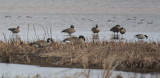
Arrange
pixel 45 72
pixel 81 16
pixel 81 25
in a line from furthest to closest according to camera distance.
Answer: pixel 81 16 < pixel 81 25 < pixel 45 72

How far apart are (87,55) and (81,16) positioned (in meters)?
23.4

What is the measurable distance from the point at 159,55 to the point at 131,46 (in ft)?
5.12

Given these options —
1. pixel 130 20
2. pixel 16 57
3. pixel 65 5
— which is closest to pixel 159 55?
pixel 16 57

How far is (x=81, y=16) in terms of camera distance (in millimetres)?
37781

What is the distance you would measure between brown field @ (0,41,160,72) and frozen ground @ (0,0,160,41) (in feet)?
19.3

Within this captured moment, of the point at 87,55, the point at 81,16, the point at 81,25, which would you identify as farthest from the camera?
the point at 81,16

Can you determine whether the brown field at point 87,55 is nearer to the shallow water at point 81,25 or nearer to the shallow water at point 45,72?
the shallow water at point 45,72

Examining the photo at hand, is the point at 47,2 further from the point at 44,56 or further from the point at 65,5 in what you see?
the point at 44,56

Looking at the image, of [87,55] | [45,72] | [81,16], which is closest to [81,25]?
[81,16]

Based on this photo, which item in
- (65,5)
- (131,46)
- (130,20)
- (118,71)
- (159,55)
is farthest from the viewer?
(65,5)

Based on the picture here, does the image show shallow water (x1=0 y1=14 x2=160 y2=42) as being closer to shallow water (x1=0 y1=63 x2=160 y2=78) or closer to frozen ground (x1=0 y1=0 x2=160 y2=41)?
frozen ground (x1=0 y1=0 x2=160 y2=41)

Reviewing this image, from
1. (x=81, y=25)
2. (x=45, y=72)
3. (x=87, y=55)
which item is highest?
(x=87, y=55)

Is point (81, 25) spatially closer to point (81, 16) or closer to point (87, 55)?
point (81, 16)

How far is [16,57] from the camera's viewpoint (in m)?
15.4
